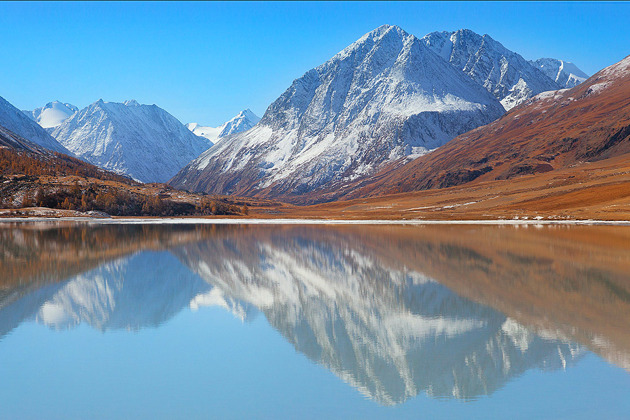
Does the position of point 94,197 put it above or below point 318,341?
above

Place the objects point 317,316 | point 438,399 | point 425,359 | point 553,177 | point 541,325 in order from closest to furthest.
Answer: point 438,399 < point 425,359 < point 541,325 < point 317,316 < point 553,177

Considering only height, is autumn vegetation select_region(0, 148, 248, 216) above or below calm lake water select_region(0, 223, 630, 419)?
above

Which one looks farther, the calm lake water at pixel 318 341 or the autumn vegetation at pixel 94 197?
the autumn vegetation at pixel 94 197

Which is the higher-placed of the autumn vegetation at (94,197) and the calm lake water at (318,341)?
the autumn vegetation at (94,197)

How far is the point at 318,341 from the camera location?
66.8ft

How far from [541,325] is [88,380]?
17720 millimetres

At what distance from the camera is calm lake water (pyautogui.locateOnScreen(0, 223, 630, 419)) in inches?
567

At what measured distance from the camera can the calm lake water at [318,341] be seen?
47.3ft

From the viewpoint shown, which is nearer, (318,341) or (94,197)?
(318,341)

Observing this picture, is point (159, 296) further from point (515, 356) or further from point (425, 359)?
point (515, 356)

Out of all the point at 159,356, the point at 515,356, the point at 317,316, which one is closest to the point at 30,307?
the point at 159,356

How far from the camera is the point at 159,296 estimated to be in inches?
1197

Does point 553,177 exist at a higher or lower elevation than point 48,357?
higher

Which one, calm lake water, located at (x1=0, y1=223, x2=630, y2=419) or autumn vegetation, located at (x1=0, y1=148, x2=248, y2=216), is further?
autumn vegetation, located at (x1=0, y1=148, x2=248, y2=216)
